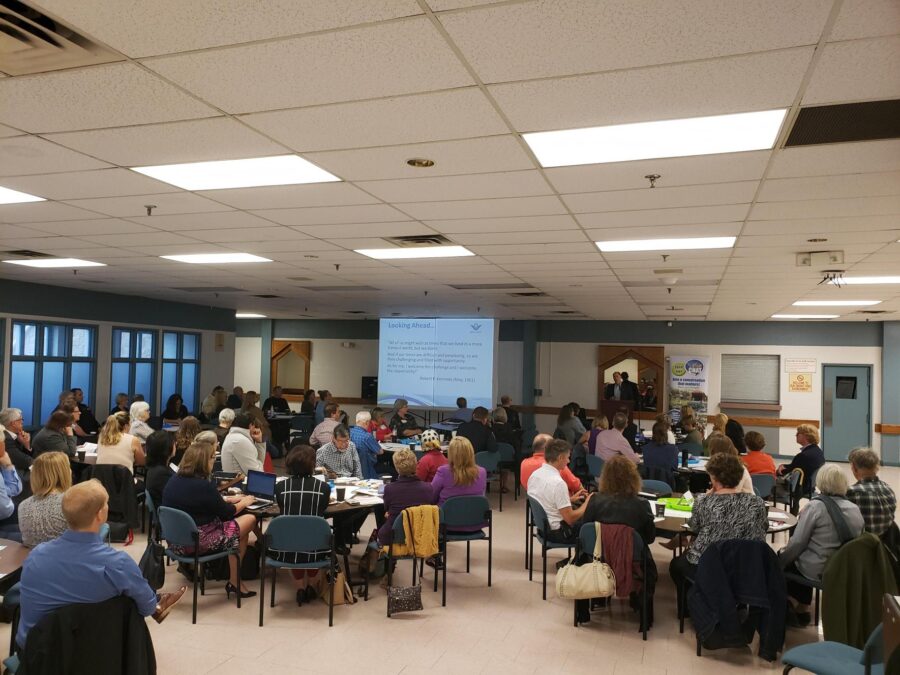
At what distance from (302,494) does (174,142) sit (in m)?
2.75

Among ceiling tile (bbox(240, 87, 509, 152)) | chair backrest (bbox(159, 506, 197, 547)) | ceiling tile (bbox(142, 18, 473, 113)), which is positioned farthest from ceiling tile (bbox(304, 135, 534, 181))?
chair backrest (bbox(159, 506, 197, 547))

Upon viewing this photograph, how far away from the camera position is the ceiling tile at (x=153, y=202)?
175 inches

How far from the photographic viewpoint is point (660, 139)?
3.05 m

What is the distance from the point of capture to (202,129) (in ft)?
9.97

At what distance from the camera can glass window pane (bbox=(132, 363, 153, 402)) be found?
41.4 ft

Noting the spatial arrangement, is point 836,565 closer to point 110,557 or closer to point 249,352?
point 110,557

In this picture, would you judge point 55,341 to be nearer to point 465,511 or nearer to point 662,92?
point 465,511

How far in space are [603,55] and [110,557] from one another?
9.36 ft

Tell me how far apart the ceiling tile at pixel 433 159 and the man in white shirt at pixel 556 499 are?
2900 mm

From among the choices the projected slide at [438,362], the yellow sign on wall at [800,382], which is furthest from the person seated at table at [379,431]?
the yellow sign on wall at [800,382]

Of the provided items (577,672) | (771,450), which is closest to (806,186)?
(577,672)

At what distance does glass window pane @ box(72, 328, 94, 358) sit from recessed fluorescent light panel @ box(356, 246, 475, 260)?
7283mm

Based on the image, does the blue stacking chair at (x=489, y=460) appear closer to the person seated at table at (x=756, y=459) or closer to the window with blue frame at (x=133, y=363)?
the person seated at table at (x=756, y=459)

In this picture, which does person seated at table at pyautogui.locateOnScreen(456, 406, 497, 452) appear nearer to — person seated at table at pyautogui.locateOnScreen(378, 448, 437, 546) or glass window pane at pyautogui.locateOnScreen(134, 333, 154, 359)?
person seated at table at pyautogui.locateOnScreen(378, 448, 437, 546)
